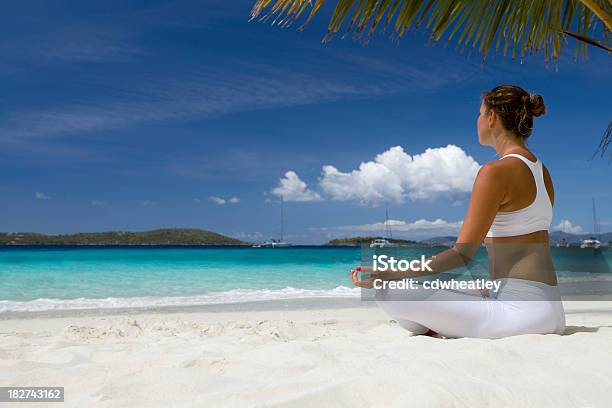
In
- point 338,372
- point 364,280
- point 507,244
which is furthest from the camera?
point 507,244

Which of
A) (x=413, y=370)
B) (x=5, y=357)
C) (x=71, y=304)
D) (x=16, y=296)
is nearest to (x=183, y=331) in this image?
(x=5, y=357)

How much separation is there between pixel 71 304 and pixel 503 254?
7.42 meters

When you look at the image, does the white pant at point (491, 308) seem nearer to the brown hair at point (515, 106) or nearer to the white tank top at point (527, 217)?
the white tank top at point (527, 217)

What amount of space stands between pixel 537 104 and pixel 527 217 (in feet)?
1.81

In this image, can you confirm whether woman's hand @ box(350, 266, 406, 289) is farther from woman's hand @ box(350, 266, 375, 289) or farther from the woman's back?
the woman's back

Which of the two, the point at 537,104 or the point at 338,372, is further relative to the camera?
the point at 537,104

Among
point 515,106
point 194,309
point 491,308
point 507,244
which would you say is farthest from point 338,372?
point 194,309

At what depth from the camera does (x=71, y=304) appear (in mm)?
8039

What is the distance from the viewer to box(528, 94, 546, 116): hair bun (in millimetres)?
2441

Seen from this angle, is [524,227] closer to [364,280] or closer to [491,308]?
[491,308]

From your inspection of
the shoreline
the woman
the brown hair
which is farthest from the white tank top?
the shoreline

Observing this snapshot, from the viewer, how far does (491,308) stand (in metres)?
2.47

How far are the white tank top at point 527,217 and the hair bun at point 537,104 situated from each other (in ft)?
0.84

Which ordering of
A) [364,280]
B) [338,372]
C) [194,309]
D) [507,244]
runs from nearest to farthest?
1. [338,372]
2. [364,280]
3. [507,244]
4. [194,309]
